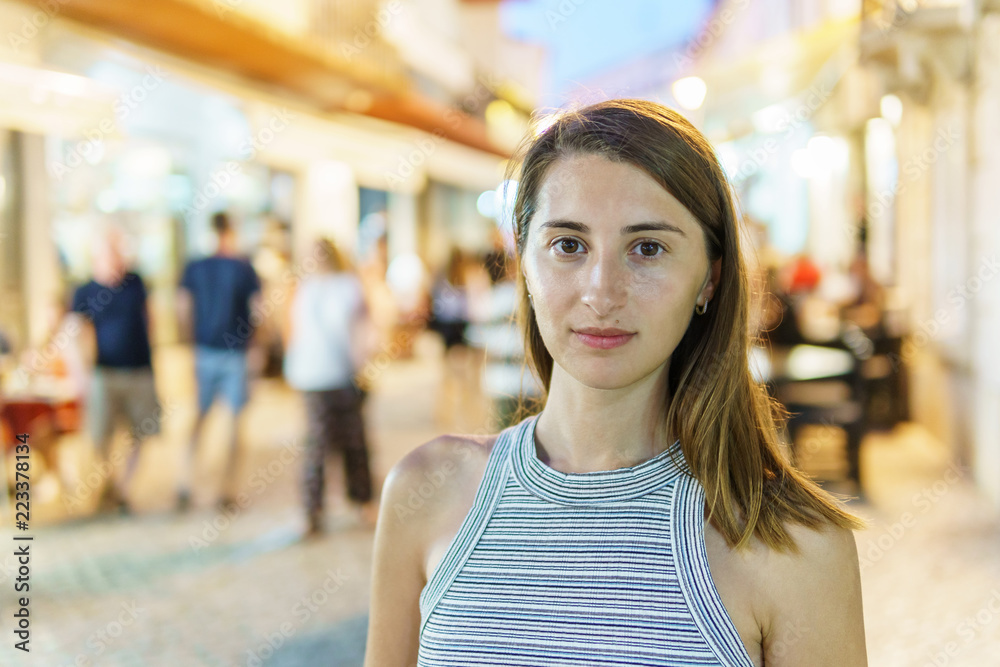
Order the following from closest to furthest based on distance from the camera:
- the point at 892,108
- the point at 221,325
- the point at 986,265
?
the point at 221,325 → the point at 986,265 → the point at 892,108

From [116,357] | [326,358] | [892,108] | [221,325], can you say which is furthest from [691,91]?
[116,357]

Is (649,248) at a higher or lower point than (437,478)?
higher

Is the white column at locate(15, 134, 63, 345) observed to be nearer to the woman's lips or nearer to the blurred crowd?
the blurred crowd

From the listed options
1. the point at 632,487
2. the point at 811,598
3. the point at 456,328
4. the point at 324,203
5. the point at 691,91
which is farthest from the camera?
the point at 324,203

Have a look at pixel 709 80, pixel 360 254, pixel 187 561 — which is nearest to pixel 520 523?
pixel 187 561

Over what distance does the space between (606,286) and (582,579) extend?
1.52 feet

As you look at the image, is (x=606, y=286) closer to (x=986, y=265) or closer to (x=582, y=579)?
(x=582, y=579)

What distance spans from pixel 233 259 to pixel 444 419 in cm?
409

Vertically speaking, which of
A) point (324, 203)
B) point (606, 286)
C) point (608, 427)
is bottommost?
point (608, 427)

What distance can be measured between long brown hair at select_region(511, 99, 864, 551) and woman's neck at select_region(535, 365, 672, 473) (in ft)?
0.16

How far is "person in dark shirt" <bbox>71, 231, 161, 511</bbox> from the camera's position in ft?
19.8

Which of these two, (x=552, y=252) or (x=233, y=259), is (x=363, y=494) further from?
(x=552, y=252)

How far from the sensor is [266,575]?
4.93 metres

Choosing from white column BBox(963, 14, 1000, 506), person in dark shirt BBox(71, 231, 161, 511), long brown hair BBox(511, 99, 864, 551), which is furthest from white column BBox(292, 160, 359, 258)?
long brown hair BBox(511, 99, 864, 551)
